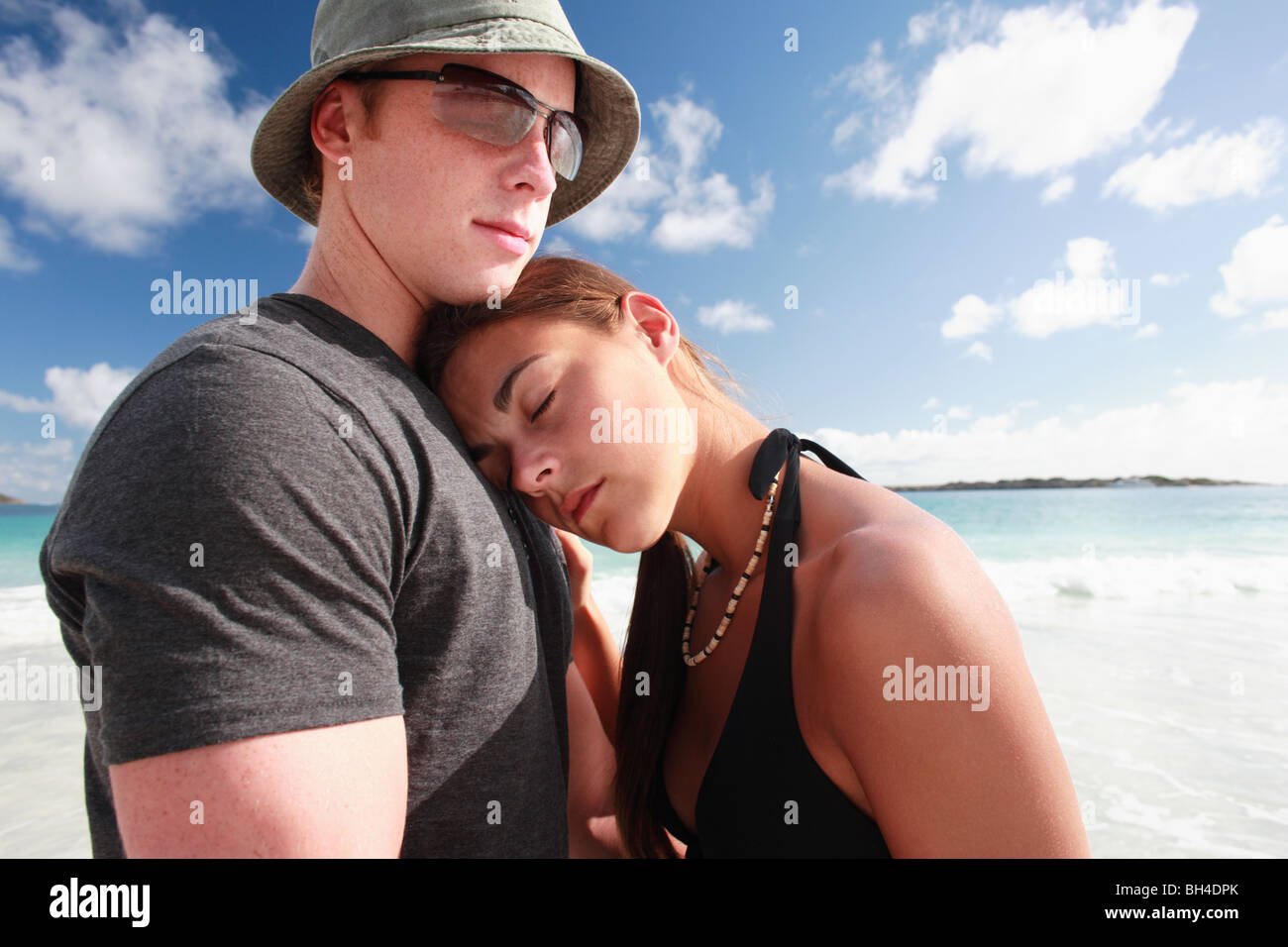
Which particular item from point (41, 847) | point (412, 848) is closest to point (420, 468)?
point (412, 848)

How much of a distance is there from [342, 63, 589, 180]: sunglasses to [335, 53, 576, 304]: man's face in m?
0.02

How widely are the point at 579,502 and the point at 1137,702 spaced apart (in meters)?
7.42

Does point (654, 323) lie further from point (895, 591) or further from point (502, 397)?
point (895, 591)

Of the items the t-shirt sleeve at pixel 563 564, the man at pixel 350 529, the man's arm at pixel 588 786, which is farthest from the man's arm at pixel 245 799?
the man's arm at pixel 588 786

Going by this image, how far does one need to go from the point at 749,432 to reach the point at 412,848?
1576 millimetres

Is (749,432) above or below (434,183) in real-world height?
below

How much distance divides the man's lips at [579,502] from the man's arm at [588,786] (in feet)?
2.45

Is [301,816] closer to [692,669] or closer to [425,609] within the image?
[425,609]

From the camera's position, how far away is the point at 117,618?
0.92 meters

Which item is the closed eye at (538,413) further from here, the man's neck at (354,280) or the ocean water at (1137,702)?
the ocean water at (1137,702)

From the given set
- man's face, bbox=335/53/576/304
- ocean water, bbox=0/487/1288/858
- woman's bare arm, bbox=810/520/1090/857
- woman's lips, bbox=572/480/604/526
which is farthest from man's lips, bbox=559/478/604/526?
ocean water, bbox=0/487/1288/858

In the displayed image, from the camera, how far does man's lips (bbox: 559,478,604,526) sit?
202 centimetres

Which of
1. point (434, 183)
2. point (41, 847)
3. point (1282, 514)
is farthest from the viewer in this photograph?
point (1282, 514)
